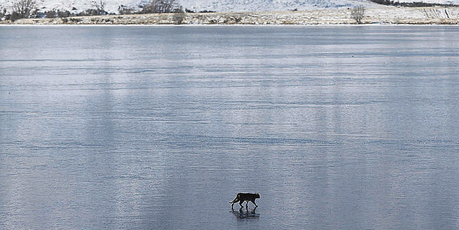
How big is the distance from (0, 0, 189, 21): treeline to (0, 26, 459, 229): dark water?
100 metres

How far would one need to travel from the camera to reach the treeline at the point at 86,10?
382 feet

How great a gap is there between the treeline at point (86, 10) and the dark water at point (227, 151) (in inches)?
3945

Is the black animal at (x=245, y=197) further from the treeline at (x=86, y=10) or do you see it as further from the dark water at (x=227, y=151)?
the treeline at (x=86, y=10)

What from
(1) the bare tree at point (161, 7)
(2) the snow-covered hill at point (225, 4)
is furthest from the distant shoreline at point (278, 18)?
(2) the snow-covered hill at point (225, 4)

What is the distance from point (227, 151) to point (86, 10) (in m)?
120

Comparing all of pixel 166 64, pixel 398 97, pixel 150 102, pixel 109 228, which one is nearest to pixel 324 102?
pixel 398 97

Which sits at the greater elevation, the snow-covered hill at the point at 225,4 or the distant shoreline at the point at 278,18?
the snow-covered hill at the point at 225,4

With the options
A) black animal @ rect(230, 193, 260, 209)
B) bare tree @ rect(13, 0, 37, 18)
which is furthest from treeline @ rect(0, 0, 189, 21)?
black animal @ rect(230, 193, 260, 209)

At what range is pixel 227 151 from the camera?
984 centimetres

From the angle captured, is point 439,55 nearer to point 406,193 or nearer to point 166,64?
point 166,64

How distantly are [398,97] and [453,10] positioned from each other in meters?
95.7

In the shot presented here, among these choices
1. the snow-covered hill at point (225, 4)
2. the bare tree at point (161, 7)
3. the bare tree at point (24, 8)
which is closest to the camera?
the bare tree at point (24, 8)

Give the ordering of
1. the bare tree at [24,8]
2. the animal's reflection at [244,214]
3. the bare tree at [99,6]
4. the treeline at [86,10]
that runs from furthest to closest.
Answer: the bare tree at [99,6] → the treeline at [86,10] → the bare tree at [24,8] → the animal's reflection at [244,214]

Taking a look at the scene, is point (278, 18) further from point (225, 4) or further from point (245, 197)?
point (245, 197)
